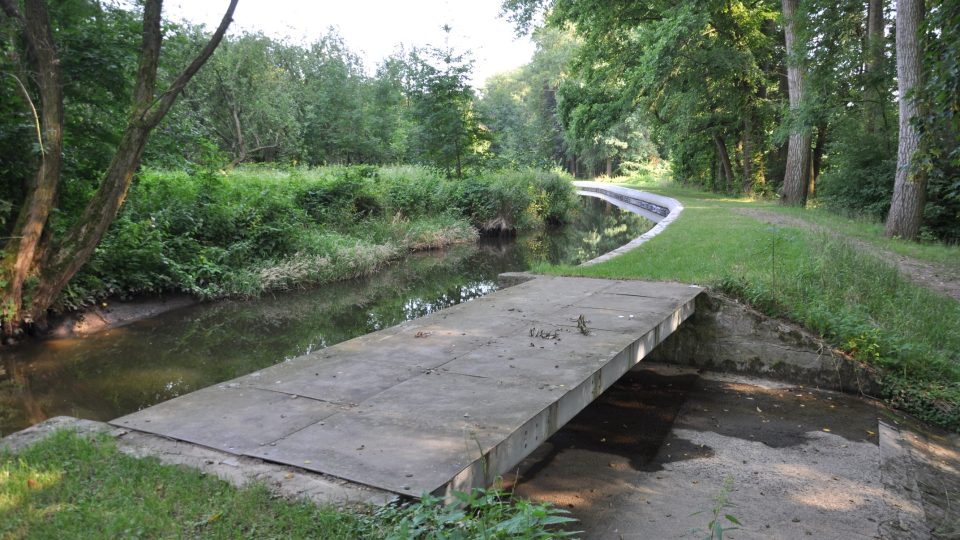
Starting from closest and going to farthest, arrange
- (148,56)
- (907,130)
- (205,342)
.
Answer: (148,56)
(205,342)
(907,130)

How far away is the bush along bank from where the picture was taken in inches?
432

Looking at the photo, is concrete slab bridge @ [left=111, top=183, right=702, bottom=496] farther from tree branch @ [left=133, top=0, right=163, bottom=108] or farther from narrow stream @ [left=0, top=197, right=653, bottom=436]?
tree branch @ [left=133, top=0, right=163, bottom=108]

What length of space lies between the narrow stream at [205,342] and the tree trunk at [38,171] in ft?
2.72

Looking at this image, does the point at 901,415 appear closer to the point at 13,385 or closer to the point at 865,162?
the point at 13,385

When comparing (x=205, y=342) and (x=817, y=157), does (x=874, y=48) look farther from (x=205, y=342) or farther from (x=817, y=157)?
(x=205, y=342)

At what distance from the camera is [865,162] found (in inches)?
Result: 734

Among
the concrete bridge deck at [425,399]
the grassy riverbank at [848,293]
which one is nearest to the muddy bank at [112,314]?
the concrete bridge deck at [425,399]

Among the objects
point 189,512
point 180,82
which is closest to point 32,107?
point 180,82

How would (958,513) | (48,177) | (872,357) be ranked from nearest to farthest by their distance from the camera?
1. (958,513)
2. (872,357)
3. (48,177)

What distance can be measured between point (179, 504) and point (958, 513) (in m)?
5.13

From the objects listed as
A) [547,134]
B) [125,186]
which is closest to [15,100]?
[125,186]

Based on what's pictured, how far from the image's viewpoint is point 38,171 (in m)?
8.08

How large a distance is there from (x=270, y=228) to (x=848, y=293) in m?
10.9

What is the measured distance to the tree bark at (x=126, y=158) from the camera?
8188 mm
